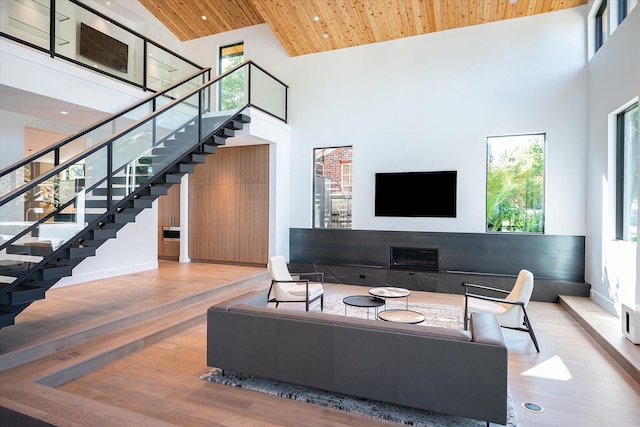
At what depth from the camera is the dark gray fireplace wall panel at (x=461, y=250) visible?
256 inches

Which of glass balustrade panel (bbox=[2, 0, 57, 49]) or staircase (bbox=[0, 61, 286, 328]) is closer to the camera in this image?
staircase (bbox=[0, 61, 286, 328])

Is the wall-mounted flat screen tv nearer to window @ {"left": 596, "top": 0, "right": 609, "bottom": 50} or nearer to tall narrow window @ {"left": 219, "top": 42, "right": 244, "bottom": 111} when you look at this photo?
tall narrow window @ {"left": 219, "top": 42, "right": 244, "bottom": 111}

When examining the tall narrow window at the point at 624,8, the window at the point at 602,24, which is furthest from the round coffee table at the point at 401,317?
the window at the point at 602,24

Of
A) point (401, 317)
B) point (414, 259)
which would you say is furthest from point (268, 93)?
point (401, 317)

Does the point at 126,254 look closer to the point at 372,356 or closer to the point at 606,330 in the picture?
the point at 372,356

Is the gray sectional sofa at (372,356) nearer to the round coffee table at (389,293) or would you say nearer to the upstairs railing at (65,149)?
the round coffee table at (389,293)

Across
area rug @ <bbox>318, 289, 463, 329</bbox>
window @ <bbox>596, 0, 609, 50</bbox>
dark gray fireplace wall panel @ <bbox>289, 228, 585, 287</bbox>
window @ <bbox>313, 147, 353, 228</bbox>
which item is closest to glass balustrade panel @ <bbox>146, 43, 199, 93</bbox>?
window @ <bbox>313, 147, 353, 228</bbox>

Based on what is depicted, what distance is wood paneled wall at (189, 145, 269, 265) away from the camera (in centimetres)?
856

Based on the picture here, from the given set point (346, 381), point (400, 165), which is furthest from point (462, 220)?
point (346, 381)

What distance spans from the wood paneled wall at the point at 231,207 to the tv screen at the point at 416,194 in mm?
2687

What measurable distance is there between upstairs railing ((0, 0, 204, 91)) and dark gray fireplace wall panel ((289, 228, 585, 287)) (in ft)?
13.8

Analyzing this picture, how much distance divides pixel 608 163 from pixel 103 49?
7842mm

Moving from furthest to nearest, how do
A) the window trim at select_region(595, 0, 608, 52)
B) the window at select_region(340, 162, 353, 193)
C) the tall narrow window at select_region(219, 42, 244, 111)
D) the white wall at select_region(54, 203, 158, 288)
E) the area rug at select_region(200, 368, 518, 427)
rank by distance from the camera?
the window at select_region(340, 162, 353, 193) → the tall narrow window at select_region(219, 42, 244, 111) → the white wall at select_region(54, 203, 158, 288) → the window trim at select_region(595, 0, 608, 52) → the area rug at select_region(200, 368, 518, 427)

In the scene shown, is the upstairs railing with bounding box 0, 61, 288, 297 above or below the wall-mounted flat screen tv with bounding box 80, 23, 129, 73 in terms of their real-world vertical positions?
below
